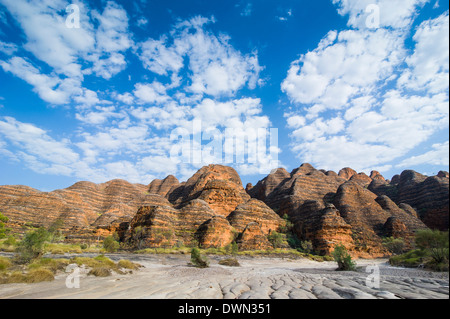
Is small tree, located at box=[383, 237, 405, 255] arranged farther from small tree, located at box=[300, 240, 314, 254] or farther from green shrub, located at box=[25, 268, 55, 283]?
green shrub, located at box=[25, 268, 55, 283]

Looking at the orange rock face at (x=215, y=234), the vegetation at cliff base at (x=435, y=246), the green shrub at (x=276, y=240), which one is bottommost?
the green shrub at (x=276, y=240)

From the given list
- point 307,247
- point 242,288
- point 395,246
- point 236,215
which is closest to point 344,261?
point 242,288

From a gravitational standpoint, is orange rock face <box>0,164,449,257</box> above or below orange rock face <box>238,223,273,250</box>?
above

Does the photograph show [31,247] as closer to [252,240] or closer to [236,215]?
[252,240]

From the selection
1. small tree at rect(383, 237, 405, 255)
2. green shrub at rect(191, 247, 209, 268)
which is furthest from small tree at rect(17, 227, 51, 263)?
small tree at rect(383, 237, 405, 255)

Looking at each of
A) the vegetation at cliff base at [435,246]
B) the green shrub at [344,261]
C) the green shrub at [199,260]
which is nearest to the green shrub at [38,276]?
the green shrub at [199,260]

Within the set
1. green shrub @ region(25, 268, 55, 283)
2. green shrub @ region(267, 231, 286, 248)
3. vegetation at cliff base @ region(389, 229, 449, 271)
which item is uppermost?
vegetation at cliff base @ region(389, 229, 449, 271)

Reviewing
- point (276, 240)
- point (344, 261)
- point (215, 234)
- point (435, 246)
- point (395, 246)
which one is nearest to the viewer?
point (435, 246)

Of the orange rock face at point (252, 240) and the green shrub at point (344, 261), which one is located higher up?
the green shrub at point (344, 261)

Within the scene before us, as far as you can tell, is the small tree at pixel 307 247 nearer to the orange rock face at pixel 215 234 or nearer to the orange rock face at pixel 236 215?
the orange rock face at pixel 236 215
